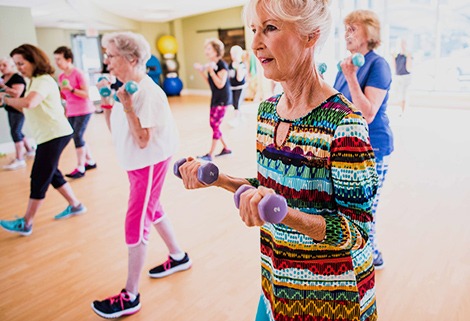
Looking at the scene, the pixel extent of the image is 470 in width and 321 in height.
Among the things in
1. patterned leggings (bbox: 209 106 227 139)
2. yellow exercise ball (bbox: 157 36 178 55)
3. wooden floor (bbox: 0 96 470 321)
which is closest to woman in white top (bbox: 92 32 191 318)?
wooden floor (bbox: 0 96 470 321)

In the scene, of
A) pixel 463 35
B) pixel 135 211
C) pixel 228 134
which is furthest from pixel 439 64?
pixel 135 211

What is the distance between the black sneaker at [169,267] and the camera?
99.7 inches

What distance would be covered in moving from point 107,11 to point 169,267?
9864 millimetres

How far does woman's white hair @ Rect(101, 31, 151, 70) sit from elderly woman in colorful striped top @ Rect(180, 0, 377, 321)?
126 cm

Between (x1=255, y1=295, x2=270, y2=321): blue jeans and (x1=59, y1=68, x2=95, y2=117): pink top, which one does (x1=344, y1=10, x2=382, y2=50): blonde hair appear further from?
(x1=59, y1=68, x2=95, y2=117): pink top

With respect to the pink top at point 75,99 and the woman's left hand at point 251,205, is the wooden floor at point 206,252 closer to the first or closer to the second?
the pink top at point 75,99

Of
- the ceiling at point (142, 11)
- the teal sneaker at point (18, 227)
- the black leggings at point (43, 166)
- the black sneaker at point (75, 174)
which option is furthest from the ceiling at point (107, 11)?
the teal sneaker at point (18, 227)

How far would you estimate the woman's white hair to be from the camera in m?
2.07

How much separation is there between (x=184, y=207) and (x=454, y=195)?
247cm

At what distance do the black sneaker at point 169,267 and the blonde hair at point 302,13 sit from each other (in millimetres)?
1962

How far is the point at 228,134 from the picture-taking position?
6.65 meters

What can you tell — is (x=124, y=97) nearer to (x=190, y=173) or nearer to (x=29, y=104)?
(x=190, y=173)

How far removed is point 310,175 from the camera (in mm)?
924

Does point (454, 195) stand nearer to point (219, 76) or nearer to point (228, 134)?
point (219, 76)
